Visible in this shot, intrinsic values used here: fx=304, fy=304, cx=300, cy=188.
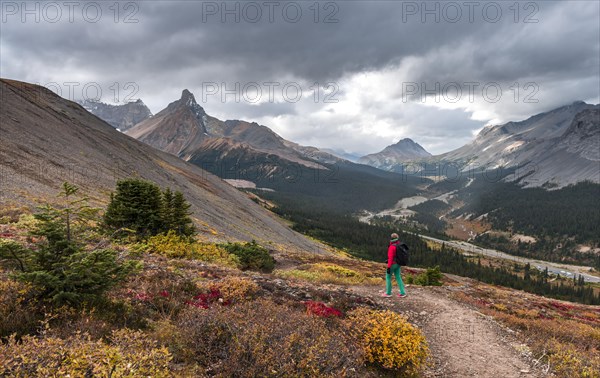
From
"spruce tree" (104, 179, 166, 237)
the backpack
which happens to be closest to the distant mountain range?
"spruce tree" (104, 179, 166, 237)

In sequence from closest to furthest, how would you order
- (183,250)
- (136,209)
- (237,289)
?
(237,289) → (183,250) → (136,209)

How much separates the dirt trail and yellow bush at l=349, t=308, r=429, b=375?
1070 millimetres

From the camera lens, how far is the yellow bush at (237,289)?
1136 centimetres

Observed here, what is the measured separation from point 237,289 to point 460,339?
8.91 metres

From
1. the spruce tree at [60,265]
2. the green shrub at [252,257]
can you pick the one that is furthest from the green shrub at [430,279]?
the spruce tree at [60,265]

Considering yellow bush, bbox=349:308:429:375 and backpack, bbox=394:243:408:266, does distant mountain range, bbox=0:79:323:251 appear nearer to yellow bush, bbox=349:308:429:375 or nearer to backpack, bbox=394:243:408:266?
backpack, bbox=394:243:408:266

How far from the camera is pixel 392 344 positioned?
8664mm

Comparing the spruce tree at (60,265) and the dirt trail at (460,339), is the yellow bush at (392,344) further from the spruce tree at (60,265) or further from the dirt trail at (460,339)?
the spruce tree at (60,265)

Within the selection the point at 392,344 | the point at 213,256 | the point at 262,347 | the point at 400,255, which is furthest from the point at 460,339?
the point at 213,256

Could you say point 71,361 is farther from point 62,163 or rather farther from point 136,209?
point 62,163

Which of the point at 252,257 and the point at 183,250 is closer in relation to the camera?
the point at 183,250

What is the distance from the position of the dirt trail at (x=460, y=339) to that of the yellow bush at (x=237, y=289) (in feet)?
21.8

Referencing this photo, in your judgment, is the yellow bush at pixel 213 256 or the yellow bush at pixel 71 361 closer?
the yellow bush at pixel 71 361

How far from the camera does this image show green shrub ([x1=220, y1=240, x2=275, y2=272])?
84.0 feet
